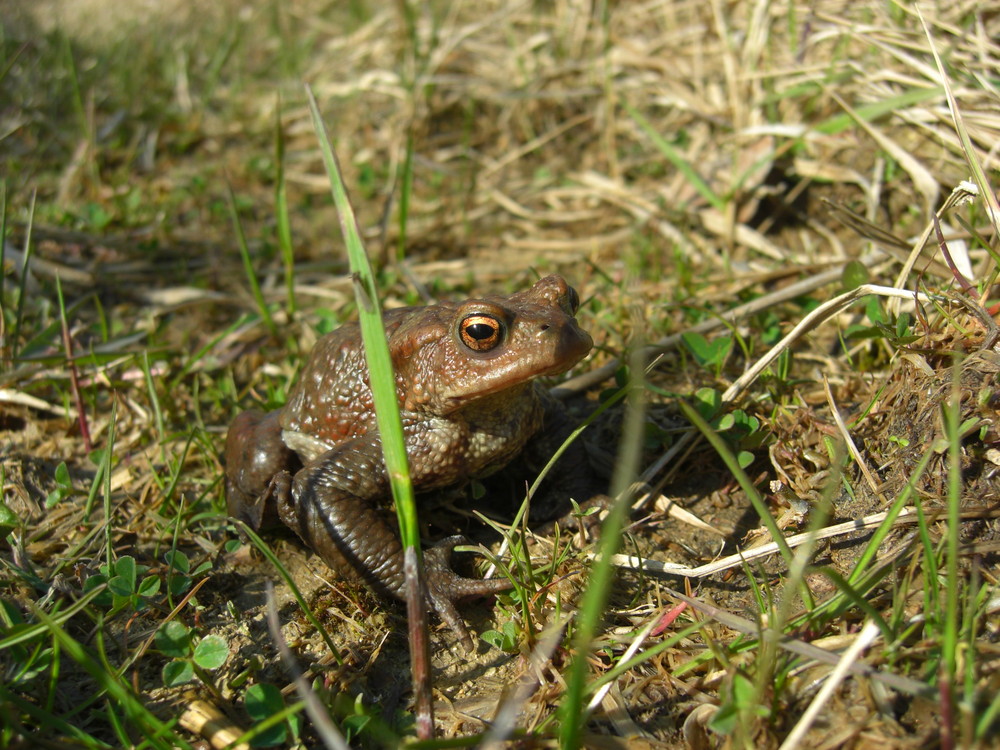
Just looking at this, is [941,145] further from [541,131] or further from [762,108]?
[541,131]

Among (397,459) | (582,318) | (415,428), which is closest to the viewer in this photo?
(397,459)

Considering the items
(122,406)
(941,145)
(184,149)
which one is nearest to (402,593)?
(122,406)

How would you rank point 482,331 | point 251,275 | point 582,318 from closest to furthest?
1. point 482,331
2. point 251,275
3. point 582,318

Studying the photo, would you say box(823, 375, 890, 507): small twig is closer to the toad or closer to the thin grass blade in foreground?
the toad

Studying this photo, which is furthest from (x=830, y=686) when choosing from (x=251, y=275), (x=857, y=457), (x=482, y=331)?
(x=251, y=275)

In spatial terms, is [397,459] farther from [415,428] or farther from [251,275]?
[251,275]

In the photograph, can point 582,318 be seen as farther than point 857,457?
Yes

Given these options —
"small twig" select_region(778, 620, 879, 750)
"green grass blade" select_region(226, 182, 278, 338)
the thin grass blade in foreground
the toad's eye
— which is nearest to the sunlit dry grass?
"small twig" select_region(778, 620, 879, 750)

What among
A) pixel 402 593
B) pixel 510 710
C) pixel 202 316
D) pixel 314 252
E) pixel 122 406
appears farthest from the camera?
pixel 314 252
